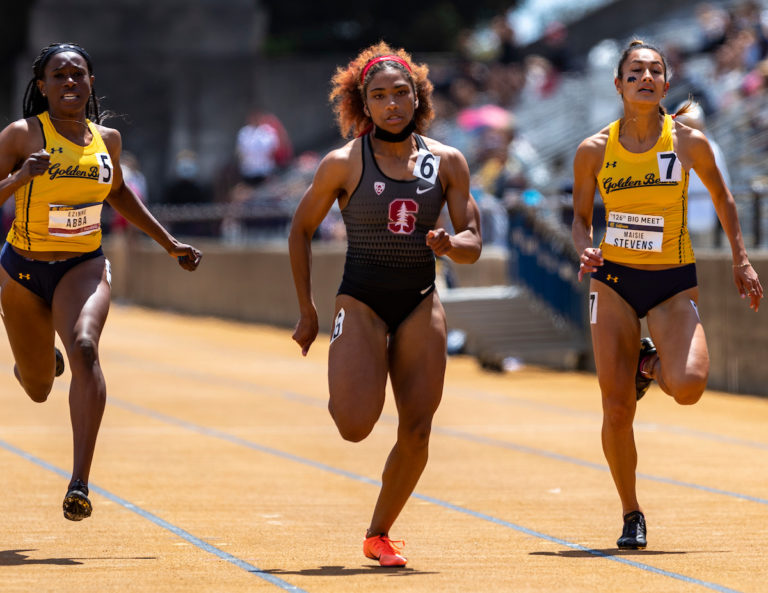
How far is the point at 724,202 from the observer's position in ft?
26.2

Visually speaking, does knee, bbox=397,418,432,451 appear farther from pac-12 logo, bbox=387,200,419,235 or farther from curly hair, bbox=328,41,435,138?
curly hair, bbox=328,41,435,138

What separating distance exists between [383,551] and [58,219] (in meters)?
2.31

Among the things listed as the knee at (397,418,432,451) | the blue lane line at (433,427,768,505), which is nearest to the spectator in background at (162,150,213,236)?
the blue lane line at (433,427,768,505)

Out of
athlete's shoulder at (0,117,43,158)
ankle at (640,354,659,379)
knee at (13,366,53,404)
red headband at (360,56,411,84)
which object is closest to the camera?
red headband at (360,56,411,84)

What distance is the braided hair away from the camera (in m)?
8.30

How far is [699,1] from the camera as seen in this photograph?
3234 cm

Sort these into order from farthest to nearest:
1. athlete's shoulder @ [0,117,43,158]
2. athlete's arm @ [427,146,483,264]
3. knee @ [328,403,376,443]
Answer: athlete's shoulder @ [0,117,43,158] < athlete's arm @ [427,146,483,264] < knee @ [328,403,376,443]

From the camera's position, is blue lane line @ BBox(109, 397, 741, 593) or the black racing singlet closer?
blue lane line @ BBox(109, 397, 741, 593)

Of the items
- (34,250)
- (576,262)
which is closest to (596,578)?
(34,250)

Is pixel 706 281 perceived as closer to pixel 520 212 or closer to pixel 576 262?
pixel 576 262

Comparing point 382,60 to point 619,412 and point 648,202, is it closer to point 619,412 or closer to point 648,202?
point 648,202

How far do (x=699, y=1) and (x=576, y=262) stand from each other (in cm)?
1559

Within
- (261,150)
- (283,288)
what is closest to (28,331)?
(283,288)

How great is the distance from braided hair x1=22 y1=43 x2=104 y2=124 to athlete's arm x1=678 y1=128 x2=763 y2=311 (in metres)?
2.97
